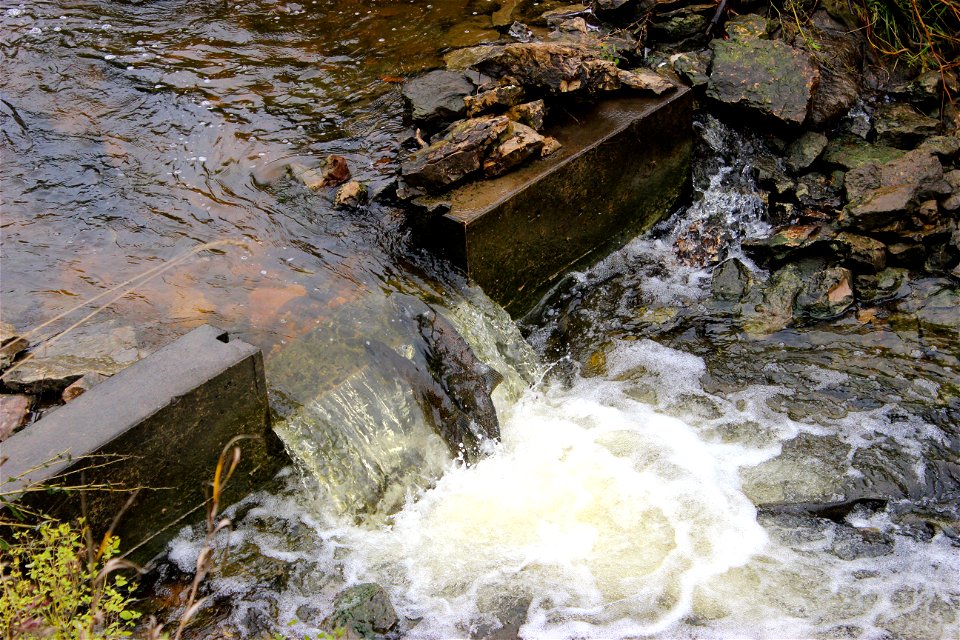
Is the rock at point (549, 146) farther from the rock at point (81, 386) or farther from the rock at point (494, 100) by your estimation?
the rock at point (81, 386)

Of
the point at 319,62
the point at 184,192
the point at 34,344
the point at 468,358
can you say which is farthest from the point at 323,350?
the point at 319,62

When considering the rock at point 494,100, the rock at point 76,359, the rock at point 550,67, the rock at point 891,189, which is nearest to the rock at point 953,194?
the rock at point 891,189

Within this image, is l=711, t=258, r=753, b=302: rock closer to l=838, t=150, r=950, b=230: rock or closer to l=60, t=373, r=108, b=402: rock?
l=838, t=150, r=950, b=230: rock

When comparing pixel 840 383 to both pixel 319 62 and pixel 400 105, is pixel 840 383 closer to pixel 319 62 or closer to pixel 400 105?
pixel 400 105

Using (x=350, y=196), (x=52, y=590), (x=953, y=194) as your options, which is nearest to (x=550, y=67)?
(x=350, y=196)

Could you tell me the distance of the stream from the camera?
145 inches

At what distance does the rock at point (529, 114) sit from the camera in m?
5.39

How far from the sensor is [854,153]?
5891 mm

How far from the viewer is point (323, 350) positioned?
4336mm

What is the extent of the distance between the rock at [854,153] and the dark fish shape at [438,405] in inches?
139

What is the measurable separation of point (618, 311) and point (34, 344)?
3566 millimetres

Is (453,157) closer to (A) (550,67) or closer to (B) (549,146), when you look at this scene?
(B) (549,146)

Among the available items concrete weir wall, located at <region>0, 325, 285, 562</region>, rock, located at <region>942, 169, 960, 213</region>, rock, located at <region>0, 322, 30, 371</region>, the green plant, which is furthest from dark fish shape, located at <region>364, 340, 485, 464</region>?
rock, located at <region>942, 169, 960, 213</region>

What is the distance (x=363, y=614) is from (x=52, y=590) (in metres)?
1.27
